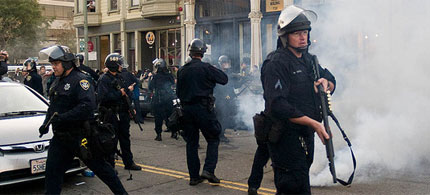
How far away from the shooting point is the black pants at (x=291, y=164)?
355 centimetres

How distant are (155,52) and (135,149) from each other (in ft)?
59.1

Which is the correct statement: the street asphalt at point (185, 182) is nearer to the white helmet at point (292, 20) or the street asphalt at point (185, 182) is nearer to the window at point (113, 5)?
the white helmet at point (292, 20)

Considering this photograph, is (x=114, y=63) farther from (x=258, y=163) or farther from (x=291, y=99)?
(x=291, y=99)

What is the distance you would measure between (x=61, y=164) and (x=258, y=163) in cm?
211

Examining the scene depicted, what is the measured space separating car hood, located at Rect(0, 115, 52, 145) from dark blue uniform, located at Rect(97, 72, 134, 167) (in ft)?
3.40

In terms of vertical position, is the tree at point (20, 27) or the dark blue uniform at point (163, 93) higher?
the tree at point (20, 27)

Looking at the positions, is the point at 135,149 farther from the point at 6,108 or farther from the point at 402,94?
the point at 402,94

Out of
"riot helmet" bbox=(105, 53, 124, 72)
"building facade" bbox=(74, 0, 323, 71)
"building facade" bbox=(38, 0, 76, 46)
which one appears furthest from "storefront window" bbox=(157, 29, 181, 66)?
"building facade" bbox=(38, 0, 76, 46)

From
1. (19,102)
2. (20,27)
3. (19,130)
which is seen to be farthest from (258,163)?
(20,27)

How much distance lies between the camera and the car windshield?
6.23 meters

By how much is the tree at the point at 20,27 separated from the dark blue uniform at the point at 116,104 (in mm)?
35559

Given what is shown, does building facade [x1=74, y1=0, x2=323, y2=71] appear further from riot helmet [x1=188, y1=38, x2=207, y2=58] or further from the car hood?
the car hood

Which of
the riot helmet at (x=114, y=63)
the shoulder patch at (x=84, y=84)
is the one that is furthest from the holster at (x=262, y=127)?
the riot helmet at (x=114, y=63)

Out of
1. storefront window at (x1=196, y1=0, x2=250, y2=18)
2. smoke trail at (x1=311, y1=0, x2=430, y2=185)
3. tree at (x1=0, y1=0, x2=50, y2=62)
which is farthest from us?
tree at (x1=0, y1=0, x2=50, y2=62)
